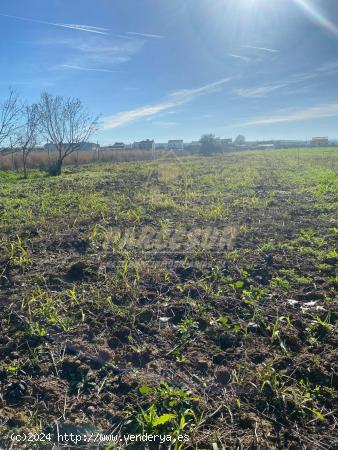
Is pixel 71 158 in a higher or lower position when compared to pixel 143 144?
lower

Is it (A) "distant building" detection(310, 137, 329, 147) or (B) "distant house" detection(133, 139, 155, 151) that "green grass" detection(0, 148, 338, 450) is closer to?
(B) "distant house" detection(133, 139, 155, 151)

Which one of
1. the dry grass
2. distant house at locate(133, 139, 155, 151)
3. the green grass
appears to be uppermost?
distant house at locate(133, 139, 155, 151)

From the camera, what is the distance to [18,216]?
6965mm

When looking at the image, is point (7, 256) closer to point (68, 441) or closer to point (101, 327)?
point (101, 327)

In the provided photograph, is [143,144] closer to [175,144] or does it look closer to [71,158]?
[175,144]

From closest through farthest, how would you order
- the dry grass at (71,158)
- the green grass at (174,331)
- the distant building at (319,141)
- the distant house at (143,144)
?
1. the green grass at (174,331)
2. the dry grass at (71,158)
3. the distant house at (143,144)
4. the distant building at (319,141)

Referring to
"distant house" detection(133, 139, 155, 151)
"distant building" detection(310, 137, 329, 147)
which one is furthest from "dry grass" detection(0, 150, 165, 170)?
"distant building" detection(310, 137, 329, 147)

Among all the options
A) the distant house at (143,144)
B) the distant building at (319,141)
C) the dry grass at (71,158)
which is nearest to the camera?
the dry grass at (71,158)

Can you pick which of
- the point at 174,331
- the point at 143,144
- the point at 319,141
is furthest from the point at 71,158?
the point at 319,141

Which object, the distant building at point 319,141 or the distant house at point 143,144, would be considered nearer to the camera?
the distant house at point 143,144

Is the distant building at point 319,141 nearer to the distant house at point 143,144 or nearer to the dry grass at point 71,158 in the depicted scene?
the distant house at point 143,144

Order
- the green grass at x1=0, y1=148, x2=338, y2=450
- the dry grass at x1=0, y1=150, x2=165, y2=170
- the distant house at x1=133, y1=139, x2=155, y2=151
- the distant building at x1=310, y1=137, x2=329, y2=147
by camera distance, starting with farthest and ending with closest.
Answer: the distant building at x1=310, y1=137, x2=329, y2=147 → the distant house at x1=133, y1=139, x2=155, y2=151 → the dry grass at x1=0, y1=150, x2=165, y2=170 → the green grass at x1=0, y1=148, x2=338, y2=450

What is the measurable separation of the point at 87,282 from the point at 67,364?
4.64ft

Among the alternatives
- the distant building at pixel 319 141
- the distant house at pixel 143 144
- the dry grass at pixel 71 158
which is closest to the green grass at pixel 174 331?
the dry grass at pixel 71 158
